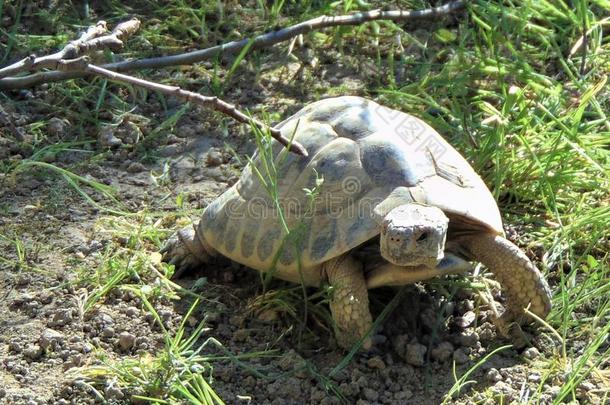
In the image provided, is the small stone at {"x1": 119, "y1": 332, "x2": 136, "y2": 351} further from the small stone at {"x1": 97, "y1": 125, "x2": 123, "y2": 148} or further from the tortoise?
Answer: the small stone at {"x1": 97, "y1": 125, "x2": 123, "y2": 148}

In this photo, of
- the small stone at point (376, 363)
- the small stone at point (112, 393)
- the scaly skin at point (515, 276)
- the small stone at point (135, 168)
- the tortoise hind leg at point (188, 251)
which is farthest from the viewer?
the small stone at point (135, 168)

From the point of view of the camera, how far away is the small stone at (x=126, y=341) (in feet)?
12.4

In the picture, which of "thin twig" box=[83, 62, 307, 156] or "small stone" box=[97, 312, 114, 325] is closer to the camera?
"thin twig" box=[83, 62, 307, 156]

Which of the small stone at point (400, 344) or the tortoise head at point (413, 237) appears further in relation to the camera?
the small stone at point (400, 344)

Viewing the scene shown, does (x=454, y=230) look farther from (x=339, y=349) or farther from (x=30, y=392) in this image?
(x=30, y=392)

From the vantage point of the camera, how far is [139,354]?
12.3 ft

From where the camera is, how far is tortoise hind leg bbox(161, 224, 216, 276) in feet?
13.9

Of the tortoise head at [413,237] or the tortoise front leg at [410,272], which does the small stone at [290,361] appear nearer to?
the tortoise front leg at [410,272]

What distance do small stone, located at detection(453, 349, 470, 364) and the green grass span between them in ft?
0.40

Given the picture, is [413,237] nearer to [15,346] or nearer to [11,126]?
[15,346]

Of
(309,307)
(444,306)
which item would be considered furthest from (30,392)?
(444,306)

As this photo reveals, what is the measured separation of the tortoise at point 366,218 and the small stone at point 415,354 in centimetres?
15

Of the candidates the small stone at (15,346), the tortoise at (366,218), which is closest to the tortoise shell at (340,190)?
the tortoise at (366,218)

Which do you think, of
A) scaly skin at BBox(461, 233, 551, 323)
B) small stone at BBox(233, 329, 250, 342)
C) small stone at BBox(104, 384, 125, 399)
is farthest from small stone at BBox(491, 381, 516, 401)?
small stone at BBox(104, 384, 125, 399)
